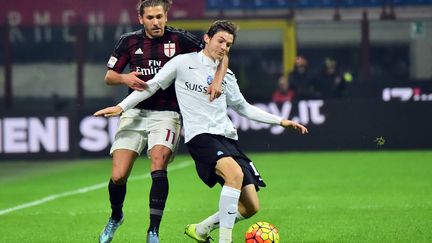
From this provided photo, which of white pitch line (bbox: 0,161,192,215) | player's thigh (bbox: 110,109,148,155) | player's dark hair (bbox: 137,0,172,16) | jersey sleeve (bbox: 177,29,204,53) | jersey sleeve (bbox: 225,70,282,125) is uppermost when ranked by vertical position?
player's dark hair (bbox: 137,0,172,16)

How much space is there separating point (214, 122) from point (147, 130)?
841mm

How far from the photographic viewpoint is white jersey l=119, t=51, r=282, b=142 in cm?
934

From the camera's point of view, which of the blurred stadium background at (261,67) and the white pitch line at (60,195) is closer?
the white pitch line at (60,195)

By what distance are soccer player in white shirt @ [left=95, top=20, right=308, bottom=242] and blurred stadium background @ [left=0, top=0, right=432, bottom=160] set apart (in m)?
12.0

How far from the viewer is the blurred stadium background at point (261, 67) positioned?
2161cm

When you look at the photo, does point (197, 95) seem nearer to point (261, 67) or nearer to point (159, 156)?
point (159, 156)

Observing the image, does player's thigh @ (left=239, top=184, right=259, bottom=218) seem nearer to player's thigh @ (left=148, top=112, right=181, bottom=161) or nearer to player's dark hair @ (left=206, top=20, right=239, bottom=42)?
player's thigh @ (left=148, top=112, right=181, bottom=161)

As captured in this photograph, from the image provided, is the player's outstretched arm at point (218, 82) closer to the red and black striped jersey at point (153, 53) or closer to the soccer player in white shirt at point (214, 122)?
the soccer player in white shirt at point (214, 122)

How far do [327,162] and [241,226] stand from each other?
841 centimetres

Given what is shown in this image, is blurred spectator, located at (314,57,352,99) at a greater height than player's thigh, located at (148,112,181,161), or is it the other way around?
player's thigh, located at (148,112,181,161)

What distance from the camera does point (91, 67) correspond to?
939 inches

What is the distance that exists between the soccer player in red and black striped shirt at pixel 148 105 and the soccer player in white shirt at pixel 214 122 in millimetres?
339

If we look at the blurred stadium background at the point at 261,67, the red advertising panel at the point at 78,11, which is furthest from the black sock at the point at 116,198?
the red advertising panel at the point at 78,11

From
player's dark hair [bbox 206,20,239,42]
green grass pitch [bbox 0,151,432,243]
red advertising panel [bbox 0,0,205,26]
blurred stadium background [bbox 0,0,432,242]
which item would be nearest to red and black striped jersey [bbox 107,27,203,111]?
player's dark hair [bbox 206,20,239,42]
